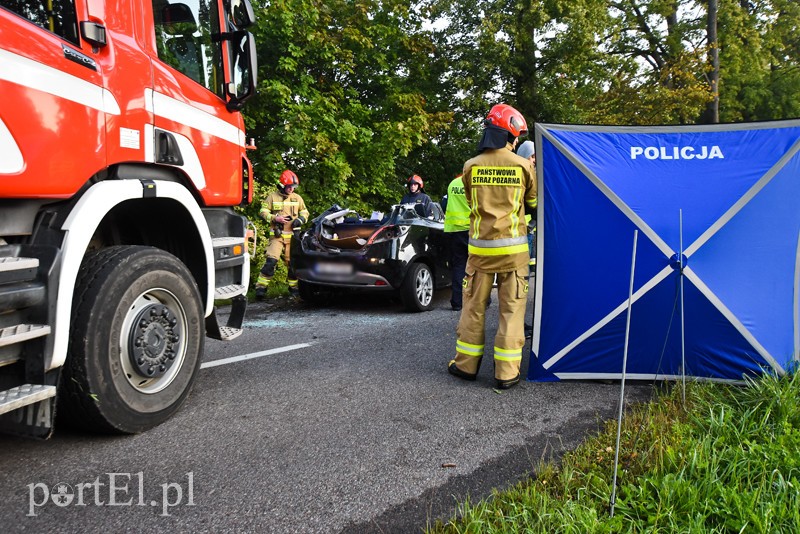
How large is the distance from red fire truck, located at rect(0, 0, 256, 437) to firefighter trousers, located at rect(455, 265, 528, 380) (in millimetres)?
1679

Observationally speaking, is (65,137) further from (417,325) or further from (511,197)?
(417,325)

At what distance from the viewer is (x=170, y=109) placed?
3480 millimetres

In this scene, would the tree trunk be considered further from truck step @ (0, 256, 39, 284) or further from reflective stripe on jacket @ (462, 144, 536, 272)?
truck step @ (0, 256, 39, 284)

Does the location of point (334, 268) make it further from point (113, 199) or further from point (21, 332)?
point (21, 332)

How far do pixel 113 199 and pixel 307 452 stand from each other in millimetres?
1632

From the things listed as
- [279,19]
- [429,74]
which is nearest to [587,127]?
[279,19]

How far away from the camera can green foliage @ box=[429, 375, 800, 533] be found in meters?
2.17

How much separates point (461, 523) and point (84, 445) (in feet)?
6.63

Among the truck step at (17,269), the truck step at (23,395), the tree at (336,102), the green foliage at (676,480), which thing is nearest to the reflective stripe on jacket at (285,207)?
the tree at (336,102)

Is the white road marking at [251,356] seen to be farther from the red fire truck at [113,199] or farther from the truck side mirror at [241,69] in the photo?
the truck side mirror at [241,69]

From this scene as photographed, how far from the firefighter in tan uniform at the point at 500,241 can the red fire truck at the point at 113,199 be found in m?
1.73

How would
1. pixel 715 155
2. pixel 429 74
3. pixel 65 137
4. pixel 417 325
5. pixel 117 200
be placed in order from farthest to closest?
pixel 429 74 < pixel 417 325 < pixel 715 155 < pixel 117 200 < pixel 65 137

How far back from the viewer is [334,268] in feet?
22.9

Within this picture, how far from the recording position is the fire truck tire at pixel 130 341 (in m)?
2.82
